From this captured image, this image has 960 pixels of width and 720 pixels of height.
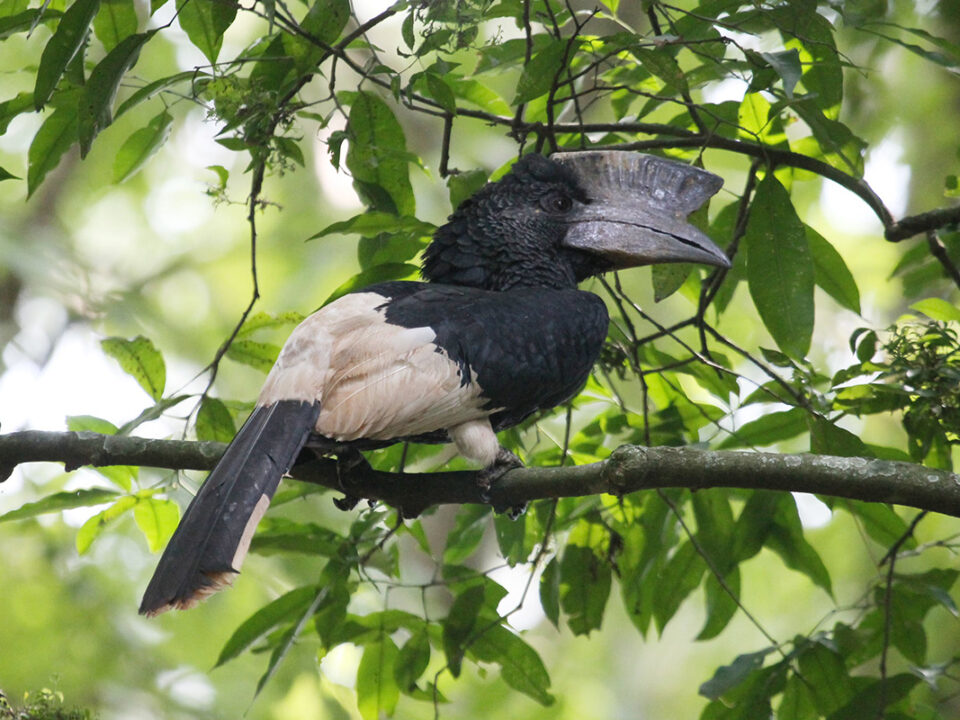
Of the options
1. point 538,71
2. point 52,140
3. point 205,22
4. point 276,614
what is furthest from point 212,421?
point 538,71

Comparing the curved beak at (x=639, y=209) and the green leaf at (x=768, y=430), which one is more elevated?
the curved beak at (x=639, y=209)

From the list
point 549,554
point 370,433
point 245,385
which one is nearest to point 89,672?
point 245,385

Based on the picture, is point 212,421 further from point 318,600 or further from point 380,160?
point 380,160

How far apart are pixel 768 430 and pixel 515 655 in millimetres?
A: 992

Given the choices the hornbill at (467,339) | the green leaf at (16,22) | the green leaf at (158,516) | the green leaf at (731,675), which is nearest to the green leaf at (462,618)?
the hornbill at (467,339)

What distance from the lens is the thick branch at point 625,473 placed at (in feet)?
6.49

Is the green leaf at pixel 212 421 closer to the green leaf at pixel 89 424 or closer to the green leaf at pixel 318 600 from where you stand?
the green leaf at pixel 89 424

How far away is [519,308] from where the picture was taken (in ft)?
8.79

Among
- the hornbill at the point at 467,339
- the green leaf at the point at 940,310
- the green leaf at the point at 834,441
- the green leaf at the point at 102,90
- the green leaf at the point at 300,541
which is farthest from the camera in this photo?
the green leaf at the point at 300,541

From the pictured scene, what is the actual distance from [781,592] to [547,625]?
1.83m

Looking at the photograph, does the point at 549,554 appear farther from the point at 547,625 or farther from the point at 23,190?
the point at 23,190

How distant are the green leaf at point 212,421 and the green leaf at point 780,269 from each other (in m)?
1.55

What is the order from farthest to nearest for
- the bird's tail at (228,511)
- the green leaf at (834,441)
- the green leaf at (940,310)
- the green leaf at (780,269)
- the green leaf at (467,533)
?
the green leaf at (467,533)
the green leaf at (940,310)
the green leaf at (780,269)
the green leaf at (834,441)
the bird's tail at (228,511)

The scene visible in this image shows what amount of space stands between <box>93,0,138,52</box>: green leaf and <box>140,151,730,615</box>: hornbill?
0.94 m
